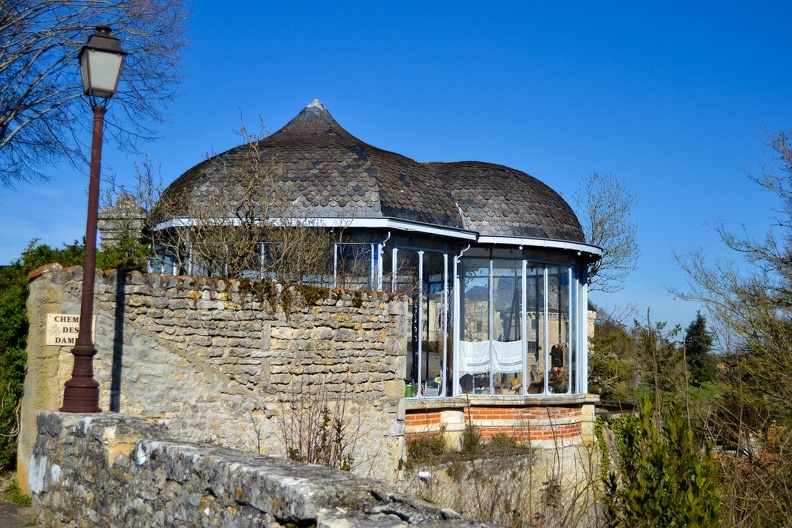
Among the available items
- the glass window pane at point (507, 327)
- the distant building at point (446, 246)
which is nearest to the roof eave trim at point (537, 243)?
the distant building at point (446, 246)

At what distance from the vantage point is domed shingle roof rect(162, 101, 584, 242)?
14.0 m

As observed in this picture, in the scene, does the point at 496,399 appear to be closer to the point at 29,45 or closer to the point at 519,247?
the point at 519,247

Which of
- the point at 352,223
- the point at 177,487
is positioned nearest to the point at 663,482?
the point at 177,487

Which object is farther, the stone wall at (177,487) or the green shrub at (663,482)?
the green shrub at (663,482)

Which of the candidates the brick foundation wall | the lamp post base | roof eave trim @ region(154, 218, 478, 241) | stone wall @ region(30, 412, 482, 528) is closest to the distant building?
roof eave trim @ region(154, 218, 478, 241)

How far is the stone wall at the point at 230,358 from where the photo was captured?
30.4 feet

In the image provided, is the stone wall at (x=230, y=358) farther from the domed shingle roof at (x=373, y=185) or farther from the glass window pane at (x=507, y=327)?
the glass window pane at (x=507, y=327)

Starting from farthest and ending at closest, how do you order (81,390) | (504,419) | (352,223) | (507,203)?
(507,203), (504,419), (352,223), (81,390)

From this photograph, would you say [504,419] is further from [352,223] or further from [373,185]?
[373,185]

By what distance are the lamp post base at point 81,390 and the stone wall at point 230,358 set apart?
1585 mm

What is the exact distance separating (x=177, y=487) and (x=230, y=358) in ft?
17.2

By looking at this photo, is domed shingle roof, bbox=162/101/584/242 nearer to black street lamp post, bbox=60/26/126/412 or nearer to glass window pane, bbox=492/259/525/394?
glass window pane, bbox=492/259/525/394

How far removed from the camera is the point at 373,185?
14141 mm

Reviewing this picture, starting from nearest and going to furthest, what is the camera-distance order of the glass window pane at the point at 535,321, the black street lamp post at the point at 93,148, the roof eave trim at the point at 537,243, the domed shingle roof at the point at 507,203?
the black street lamp post at the point at 93,148
the roof eave trim at the point at 537,243
the domed shingle roof at the point at 507,203
the glass window pane at the point at 535,321
